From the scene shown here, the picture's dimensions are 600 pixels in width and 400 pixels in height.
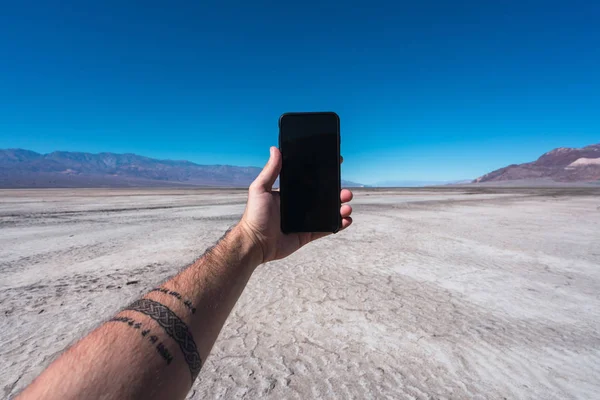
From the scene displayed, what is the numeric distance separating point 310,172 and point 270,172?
0.76ft

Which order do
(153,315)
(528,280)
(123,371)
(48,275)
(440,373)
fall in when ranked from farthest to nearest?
(48,275) → (528,280) → (440,373) → (153,315) → (123,371)

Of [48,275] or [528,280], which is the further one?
[48,275]

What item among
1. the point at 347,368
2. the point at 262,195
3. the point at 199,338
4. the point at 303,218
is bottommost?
the point at 347,368

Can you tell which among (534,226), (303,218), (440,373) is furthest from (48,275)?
(534,226)

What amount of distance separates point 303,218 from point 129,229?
8745 millimetres

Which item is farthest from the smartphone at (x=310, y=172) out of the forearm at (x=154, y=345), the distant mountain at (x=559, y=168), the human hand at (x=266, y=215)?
the distant mountain at (x=559, y=168)

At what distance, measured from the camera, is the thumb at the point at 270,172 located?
5.20 feet

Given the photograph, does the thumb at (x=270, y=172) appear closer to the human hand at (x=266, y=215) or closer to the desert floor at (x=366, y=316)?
the human hand at (x=266, y=215)

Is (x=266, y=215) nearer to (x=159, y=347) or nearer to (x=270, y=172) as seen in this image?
(x=270, y=172)

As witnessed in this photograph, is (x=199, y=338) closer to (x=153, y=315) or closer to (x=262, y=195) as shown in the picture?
(x=153, y=315)

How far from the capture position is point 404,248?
6.10 m

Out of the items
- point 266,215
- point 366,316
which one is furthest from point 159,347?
point 366,316

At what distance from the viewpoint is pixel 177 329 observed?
3.16 ft

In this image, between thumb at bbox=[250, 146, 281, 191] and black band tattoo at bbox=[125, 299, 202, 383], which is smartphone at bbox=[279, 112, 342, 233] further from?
black band tattoo at bbox=[125, 299, 202, 383]
